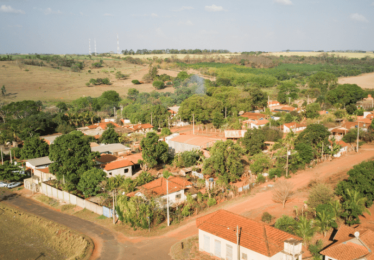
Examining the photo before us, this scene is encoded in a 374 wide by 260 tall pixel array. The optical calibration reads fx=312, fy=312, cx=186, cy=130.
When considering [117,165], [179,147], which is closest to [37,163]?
[117,165]

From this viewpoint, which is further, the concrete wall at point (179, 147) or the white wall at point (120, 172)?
the concrete wall at point (179, 147)

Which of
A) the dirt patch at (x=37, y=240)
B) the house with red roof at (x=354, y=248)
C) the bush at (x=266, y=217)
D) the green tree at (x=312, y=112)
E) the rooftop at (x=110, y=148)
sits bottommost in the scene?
the dirt patch at (x=37, y=240)

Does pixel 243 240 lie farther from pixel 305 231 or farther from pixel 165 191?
pixel 165 191

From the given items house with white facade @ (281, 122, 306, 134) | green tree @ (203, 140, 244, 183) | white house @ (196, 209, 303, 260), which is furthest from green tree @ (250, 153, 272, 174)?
house with white facade @ (281, 122, 306, 134)

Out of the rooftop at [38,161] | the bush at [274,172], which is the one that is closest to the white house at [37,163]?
the rooftop at [38,161]

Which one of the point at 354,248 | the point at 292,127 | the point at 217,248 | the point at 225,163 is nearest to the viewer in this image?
the point at 354,248

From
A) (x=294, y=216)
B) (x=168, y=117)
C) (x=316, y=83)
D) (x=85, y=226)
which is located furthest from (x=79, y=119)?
(x=316, y=83)

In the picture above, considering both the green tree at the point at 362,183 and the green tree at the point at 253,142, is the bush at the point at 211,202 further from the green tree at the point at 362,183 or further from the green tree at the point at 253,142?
the green tree at the point at 253,142
